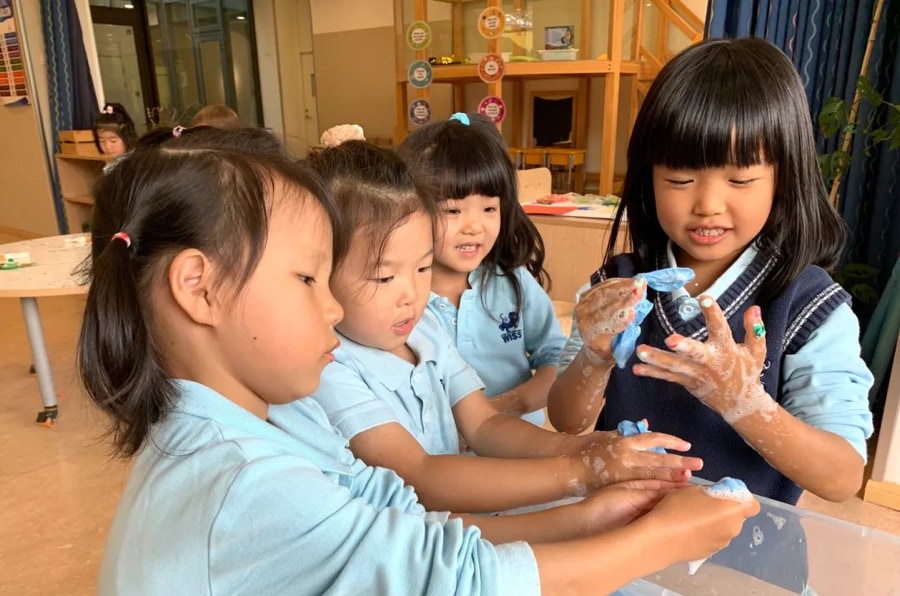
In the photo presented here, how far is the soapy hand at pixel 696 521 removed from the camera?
646mm

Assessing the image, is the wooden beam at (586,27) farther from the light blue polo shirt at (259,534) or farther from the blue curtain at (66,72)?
the light blue polo shirt at (259,534)

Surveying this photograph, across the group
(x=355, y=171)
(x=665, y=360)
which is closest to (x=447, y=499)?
(x=665, y=360)

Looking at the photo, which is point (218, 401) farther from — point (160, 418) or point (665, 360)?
point (665, 360)

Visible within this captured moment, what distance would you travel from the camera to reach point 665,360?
29.3 inches

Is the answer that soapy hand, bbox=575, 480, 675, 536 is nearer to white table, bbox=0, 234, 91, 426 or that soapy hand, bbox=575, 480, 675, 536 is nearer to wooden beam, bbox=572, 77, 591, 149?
white table, bbox=0, 234, 91, 426

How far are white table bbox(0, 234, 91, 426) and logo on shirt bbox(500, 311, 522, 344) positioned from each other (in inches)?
57.8

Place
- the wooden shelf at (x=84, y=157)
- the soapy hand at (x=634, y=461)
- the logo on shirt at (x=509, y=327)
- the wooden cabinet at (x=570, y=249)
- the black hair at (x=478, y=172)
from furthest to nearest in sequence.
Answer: the wooden shelf at (x=84, y=157) → the wooden cabinet at (x=570, y=249) → the logo on shirt at (x=509, y=327) → the black hair at (x=478, y=172) → the soapy hand at (x=634, y=461)

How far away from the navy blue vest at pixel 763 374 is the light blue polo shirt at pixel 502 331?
27 cm

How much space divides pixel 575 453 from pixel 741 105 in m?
0.49

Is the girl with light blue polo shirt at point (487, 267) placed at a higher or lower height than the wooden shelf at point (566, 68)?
lower

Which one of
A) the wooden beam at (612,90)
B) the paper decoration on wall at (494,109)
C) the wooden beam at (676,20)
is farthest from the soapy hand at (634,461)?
the wooden beam at (676,20)

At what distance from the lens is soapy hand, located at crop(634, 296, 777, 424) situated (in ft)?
2.35

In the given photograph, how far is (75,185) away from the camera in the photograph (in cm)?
500

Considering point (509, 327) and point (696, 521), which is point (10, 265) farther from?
point (696, 521)
